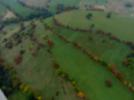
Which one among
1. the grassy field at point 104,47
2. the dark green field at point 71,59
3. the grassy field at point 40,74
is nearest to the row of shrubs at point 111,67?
the dark green field at point 71,59

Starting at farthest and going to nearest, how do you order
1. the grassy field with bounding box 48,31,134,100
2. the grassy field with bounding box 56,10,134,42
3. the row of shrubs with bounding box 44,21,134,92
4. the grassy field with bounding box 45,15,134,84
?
the grassy field with bounding box 56,10,134,42, the grassy field with bounding box 45,15,134,84, the row of shrubs with bounding box 44,21,134,92, the grassy field with bounding box 48,31,134,100

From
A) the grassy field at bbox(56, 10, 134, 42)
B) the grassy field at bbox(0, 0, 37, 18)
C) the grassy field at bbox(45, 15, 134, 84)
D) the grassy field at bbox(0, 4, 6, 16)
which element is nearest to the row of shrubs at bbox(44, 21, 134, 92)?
the grassy field at bbox(45, 15, 134, 84)

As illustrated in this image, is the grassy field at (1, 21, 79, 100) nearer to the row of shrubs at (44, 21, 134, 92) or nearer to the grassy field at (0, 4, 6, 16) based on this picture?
the row of shrubs at (44, 21, 134, 92)

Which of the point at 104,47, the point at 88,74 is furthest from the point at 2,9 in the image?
the point at 88,74

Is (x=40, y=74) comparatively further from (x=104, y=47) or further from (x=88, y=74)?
(x=104, y=47)

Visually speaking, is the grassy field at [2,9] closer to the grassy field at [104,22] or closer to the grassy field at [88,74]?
the grassy field at [104,22]

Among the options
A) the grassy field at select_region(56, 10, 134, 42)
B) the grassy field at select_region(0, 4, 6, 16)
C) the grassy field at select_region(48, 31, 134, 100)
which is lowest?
the grassy field at select_region(0, 4, 6, 16)

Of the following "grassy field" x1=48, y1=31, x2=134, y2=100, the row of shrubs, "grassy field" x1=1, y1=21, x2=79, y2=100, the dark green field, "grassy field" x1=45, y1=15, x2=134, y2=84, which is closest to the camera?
"grassy field" x1=48, y1=31, x2=134, y2=100

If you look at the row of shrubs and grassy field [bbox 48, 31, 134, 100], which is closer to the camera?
grassy field [bbox 48, 31, 134, 100]

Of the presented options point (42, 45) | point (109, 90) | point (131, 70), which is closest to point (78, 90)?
point (109, 90)

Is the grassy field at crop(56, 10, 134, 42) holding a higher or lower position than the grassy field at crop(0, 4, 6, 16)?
higher
